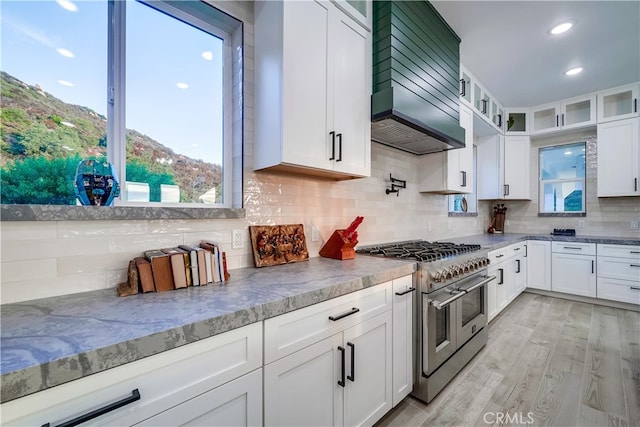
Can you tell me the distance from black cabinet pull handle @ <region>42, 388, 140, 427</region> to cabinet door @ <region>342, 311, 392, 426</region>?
0.83 meters

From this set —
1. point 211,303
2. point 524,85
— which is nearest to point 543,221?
point 524,85

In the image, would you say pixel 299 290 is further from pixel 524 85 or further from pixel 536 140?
pixel 536 140

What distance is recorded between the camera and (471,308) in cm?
218

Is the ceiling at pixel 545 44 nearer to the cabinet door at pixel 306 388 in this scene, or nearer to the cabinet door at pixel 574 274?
the cabinet door at pixel 574 274

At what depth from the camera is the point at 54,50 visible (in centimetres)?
119

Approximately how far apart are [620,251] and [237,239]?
14.9 ft

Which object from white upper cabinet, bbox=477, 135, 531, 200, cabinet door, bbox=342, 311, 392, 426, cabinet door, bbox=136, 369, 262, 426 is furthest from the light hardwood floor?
white upper cabinet, bbox=477, 135, 531, 200

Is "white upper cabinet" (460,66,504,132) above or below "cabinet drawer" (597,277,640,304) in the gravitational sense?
above

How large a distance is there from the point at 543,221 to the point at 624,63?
2.31 m

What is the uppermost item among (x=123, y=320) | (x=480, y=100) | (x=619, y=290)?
(x=480, y=100)

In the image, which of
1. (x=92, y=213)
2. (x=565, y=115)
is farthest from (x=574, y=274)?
(x=92, y=213)

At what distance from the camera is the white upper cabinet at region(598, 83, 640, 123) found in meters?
3.44

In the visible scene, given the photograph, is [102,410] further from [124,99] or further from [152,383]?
[124,99]

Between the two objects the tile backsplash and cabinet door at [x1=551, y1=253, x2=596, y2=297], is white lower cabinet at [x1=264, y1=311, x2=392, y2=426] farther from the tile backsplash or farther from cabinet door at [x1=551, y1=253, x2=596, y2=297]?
cabinet door at [x1=551, y1=253, x2=596, y2=297]
